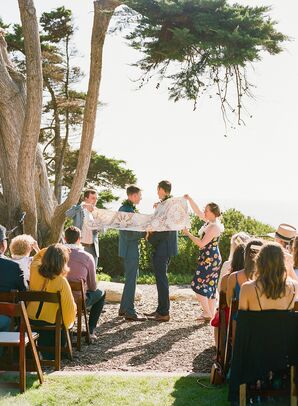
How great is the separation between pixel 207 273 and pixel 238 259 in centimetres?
257

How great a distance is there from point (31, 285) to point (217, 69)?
16.7 ft

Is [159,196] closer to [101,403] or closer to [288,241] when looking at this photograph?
[288,241]

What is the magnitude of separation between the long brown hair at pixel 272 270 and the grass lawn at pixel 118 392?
105 cm

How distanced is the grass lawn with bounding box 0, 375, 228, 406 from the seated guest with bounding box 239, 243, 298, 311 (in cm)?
92

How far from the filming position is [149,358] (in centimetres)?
710

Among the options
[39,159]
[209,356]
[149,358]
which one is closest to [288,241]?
[209,356]

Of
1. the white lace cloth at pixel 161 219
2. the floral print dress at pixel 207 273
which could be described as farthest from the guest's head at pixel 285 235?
the white lace cloth at pixel 161 219

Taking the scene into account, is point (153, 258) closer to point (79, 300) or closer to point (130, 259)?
point (130, 259)

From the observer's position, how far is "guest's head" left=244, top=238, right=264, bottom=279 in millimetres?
5512

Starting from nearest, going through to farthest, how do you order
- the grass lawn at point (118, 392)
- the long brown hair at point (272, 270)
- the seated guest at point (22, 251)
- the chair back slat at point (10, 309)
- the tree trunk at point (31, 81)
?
the long brown hair at point (272, 270) < the grass lawn at point (118, 392) < the chair back slat at point (10, 309) < the seated guest at point (22, 251) < the tree trunk at point (31, 81)

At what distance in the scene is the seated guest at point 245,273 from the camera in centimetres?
552

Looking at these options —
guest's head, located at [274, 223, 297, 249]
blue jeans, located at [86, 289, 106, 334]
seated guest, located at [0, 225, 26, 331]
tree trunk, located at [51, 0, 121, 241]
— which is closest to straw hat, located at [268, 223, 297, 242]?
guest's head, located at [274, 223, 297, 249]

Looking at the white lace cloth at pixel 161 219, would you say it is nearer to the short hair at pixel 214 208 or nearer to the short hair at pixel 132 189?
the short hair at pixel 132 189

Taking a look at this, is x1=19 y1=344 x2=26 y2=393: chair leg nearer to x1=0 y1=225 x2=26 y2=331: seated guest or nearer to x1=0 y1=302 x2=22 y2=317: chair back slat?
x1=0 y1=302 x2=22 y2=317: chair back slat
